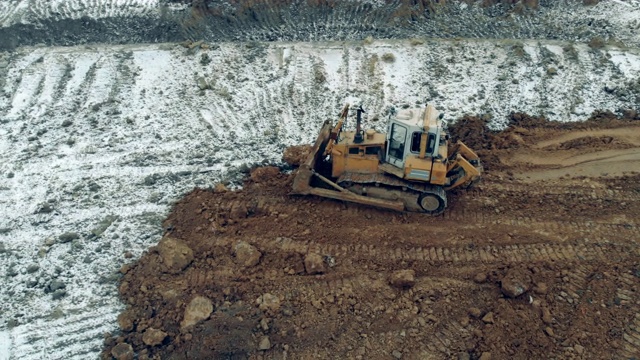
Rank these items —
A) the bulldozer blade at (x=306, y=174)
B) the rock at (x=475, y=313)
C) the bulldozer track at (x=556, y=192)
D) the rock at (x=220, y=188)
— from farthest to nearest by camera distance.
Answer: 1. the rock at (x=220, y=188)
2. the bulldozer track at (x=556, y=192)
3. the bulldozer blade at (x=306, y=174)
4. the rock at (x=475, y=313)

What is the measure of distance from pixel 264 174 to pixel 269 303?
3465 mm

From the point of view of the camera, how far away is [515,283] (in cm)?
816

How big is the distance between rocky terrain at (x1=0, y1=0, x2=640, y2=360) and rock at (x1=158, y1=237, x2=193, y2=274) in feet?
2.69

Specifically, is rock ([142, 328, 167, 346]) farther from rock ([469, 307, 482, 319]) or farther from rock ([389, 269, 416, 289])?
rock ([469, 307, 482, 319])

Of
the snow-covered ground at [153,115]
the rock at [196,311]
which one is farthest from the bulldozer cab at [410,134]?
the rock at [196,311]

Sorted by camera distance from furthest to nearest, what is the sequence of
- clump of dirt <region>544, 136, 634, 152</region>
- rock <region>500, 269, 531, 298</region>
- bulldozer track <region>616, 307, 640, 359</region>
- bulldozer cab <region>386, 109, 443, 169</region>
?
clump of dirt <region>544, 136, 634, 152</region>
bulldozer cab <region>386, 109, 443, 169</region>
rock <region>500, 269, 531, 298</region>
bulldozer track <region>616, 307, 640, 359</region>

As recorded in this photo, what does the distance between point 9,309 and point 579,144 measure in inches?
469

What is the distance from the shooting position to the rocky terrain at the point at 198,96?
31.3 ft

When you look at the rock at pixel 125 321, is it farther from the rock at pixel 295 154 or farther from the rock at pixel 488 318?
the rock at pixel 488 318

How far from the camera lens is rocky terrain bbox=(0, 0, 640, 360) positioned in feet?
31.3

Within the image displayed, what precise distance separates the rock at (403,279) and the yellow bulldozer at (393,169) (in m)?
1.54

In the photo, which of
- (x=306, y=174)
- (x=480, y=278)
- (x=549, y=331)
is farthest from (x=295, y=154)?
(x=549, y=331)

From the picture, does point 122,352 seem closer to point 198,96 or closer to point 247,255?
point 247,255

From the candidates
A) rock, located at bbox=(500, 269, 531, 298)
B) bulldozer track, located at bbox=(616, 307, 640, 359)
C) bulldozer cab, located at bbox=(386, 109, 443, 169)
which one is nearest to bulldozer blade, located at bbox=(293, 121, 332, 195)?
bulldozer cab, located at bbox=(386, 109, 443, 169)
